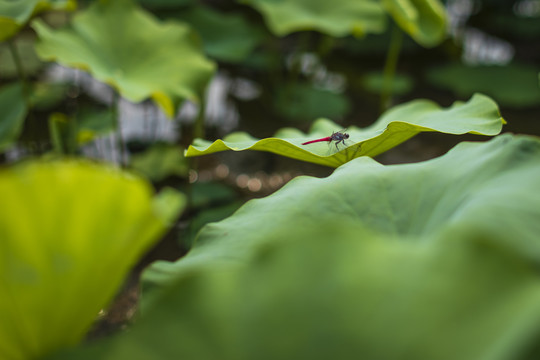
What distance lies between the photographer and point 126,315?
5.34ft

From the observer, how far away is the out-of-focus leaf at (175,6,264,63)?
2.42m

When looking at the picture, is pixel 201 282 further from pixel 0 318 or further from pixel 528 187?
pixel 528 187

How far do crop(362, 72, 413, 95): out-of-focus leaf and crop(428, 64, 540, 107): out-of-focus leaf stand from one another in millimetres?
263

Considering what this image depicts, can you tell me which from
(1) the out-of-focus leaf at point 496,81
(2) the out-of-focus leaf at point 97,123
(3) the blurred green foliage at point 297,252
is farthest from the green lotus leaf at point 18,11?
(1) the out-of-focus leaf at point 496,81

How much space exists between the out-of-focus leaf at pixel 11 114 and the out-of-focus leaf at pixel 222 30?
867 millimetres

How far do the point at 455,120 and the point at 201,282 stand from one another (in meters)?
0.65

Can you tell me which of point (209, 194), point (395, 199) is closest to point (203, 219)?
point (209, 194)

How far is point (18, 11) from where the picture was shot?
143cm

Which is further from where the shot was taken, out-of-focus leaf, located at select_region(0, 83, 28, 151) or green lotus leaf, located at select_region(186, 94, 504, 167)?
out-of-focus leaf, located at select_region(0, 83, 28, 151)

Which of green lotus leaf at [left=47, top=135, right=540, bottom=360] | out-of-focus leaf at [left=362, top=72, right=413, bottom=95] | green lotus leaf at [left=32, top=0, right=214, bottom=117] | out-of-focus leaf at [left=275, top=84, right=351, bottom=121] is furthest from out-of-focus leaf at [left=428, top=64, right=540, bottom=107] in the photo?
green lotus leaf at [left=47, top=135, right=540, bottom=360]

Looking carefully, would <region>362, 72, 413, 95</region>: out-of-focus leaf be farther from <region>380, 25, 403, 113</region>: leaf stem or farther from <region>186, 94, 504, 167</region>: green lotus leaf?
<region>186, 94, 504, 167</region>: green lotus leaf

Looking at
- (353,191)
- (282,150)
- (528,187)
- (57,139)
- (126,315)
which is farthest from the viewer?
(126,315)

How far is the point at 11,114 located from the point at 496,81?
8.43 ft

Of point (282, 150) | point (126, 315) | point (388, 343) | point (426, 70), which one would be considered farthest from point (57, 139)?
point (426, 70)
